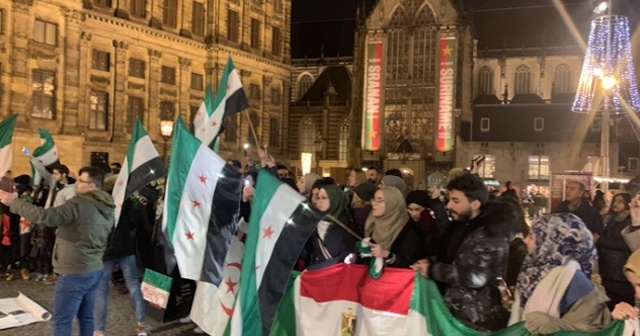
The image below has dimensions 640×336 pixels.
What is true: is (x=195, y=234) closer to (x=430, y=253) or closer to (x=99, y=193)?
(x=99, y=193)

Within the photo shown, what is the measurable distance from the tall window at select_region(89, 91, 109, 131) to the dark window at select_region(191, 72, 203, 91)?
6842 millimetres

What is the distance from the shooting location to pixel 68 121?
93.6ft

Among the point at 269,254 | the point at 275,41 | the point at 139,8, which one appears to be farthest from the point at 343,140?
the point at 269,254

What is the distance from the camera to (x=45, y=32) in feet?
90.4

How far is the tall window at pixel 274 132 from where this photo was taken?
4466 centimetres

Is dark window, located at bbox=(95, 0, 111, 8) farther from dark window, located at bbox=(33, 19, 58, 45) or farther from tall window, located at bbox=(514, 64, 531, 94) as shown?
tall window, located at bbox=(514, 64, 531, 94)

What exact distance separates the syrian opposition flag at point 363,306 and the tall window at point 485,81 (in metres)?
51.4

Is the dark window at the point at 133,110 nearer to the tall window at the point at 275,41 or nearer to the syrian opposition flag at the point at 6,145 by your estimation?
the tall window at the point at 275,41

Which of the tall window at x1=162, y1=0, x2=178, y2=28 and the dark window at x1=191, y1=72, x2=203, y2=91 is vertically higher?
the tall window at x1=162, y1=0, x2=178, y2=28

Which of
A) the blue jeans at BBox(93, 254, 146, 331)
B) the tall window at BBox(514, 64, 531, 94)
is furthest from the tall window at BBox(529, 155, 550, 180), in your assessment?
the blue jeans at BBox(93, 254, 146, 331)

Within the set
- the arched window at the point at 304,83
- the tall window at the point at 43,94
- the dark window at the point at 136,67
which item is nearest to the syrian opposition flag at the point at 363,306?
the tall window at the point at 43,94

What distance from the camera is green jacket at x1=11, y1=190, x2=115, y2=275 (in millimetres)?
5570

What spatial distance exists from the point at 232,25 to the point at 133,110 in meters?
10.3

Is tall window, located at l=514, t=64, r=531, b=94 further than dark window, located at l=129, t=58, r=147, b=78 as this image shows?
Yes
